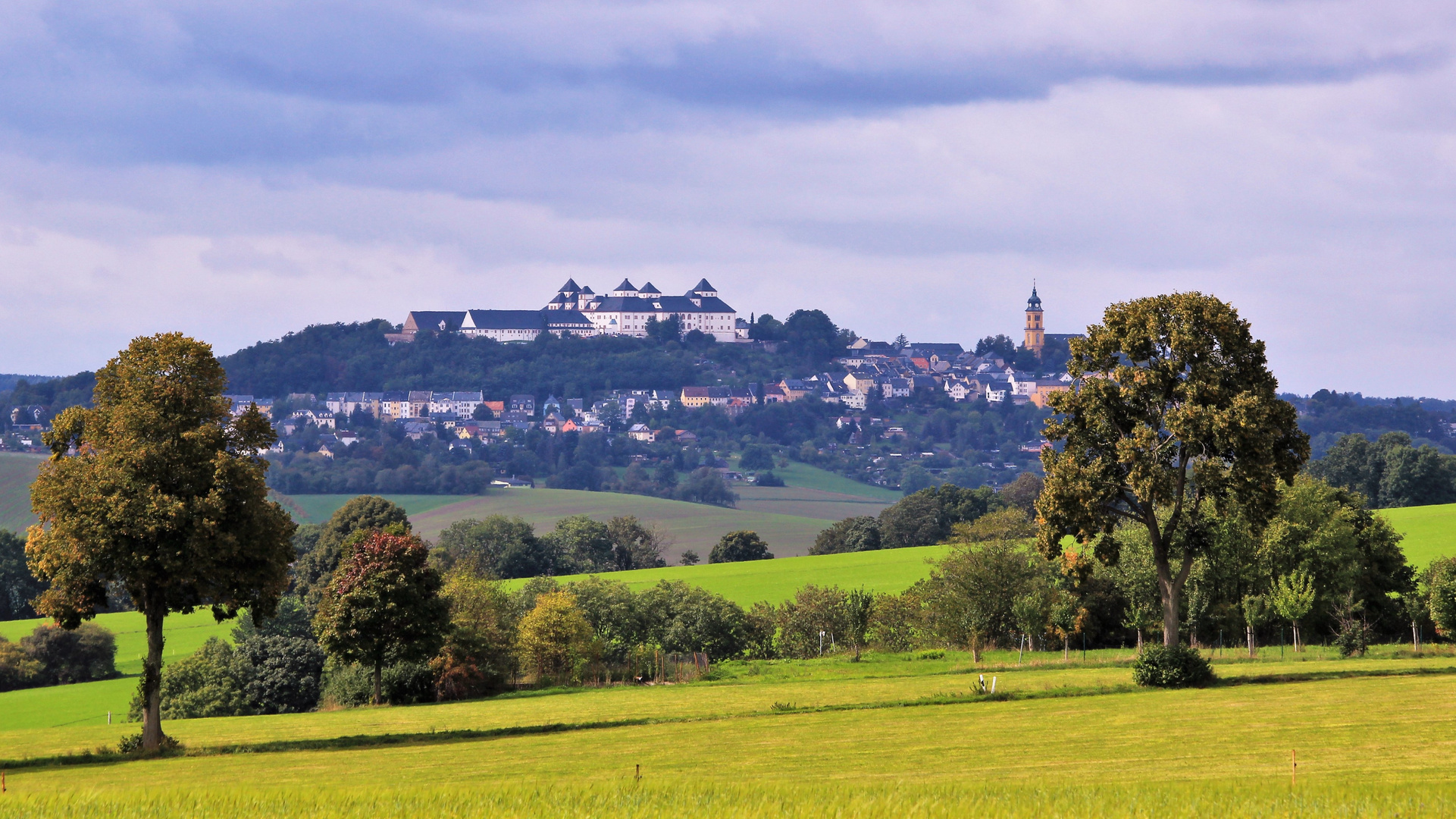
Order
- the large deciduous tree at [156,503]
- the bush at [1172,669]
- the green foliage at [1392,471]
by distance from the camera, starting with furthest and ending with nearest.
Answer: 1. the green foliage at [1392,471]
2. the bush at [1172,669]
3. the large deciduous tree at [156,503]

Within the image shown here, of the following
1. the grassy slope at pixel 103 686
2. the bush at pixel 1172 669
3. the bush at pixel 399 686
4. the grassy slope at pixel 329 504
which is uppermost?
the grassy slope at pixel 329 504

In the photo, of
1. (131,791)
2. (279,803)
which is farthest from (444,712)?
(279,803)

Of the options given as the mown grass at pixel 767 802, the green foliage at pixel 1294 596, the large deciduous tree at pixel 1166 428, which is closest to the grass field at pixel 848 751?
the mown grass at pixel 767 802

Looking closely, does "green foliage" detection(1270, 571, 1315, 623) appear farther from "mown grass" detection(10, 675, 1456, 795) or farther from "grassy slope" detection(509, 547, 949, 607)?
A: "grassy slope" detection(509, 547, 949, 607)

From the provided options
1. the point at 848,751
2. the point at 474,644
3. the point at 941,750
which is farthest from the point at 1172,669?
the point at 474,644

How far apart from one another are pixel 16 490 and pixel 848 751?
14958cm

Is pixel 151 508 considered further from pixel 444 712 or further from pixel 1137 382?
pixel 1137 382

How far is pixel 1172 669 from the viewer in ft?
108

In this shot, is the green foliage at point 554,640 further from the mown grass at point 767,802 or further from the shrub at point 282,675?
the mown grass at point 767,802

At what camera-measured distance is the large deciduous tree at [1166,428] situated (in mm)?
32906

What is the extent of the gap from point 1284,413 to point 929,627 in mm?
19962

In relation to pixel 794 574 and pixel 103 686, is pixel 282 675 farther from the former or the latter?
pixel 794 574

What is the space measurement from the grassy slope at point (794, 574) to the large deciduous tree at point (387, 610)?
2389 cm

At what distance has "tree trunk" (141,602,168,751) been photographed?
28469 millimetres
